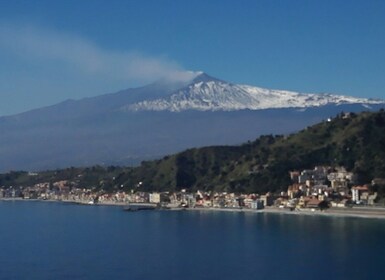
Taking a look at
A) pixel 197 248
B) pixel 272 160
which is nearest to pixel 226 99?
pixel 272 160

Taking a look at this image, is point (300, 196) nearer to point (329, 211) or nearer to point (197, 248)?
point (329, 211)

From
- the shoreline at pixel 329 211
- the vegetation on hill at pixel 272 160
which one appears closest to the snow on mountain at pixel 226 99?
the vegetation on hill at pixel 272 160

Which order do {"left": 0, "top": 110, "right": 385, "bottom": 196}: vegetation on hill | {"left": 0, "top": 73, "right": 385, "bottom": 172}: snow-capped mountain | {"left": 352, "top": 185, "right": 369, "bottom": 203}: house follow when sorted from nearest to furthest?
{"left": 352, "top": 185, "right": 369, "bottom": 203}: house
{"left": 0, "top": 110, "right": 385, "bottom": 196}: vegetation on hill
{"left": 0, "top": 73, "right": 385, "bottom": 172}: snow-capped mountain

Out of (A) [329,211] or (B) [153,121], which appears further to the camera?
(B) [153,121]

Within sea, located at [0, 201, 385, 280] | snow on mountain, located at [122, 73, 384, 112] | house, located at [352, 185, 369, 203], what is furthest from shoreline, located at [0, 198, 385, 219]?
snow on mountain, located at [122, 73, 384, 112]

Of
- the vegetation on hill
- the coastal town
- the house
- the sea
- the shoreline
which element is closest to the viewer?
the sea

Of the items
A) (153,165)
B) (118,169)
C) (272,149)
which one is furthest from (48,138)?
(272,149)

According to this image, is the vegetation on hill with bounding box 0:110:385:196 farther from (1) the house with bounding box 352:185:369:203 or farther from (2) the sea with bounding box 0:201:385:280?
(2) the sea with bounding box 0:201:385:280
